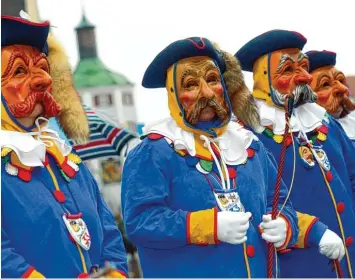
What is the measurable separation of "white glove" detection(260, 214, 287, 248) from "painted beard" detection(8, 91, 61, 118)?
1244 millimetres

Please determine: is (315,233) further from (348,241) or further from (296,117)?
(296,117)

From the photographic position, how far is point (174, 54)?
5.70 m

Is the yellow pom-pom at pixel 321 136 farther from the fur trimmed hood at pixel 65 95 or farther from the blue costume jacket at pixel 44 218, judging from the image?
the blue costume jacket at pixel 44 218

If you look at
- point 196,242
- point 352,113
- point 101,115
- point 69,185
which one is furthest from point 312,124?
point 101,115

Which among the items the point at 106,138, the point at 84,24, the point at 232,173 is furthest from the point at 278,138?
the point at 84,24

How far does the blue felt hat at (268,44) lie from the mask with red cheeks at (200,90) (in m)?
0.93

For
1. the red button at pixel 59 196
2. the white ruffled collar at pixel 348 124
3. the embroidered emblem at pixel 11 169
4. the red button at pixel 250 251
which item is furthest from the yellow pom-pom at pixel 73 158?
the white ruffled collar at pixel 348 124

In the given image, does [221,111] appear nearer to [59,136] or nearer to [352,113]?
[59,136]

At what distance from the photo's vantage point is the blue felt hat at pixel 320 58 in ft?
23.8

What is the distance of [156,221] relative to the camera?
17.6 ft

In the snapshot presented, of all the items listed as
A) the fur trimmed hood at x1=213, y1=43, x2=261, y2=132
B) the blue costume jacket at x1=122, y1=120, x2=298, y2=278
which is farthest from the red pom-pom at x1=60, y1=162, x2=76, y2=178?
the fur trimmed hood at x1=213, y1=43, x2=261, y2=132

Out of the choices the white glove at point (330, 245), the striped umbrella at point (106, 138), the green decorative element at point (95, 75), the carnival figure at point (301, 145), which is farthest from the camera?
the green decorative element at point (95, 75)

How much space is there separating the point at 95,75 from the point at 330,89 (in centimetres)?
4695

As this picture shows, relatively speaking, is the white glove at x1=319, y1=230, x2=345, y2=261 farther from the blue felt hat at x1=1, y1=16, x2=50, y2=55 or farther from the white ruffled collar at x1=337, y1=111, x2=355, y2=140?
the blue felt hat at x1=1, y1=16, x2=50, y2=55
